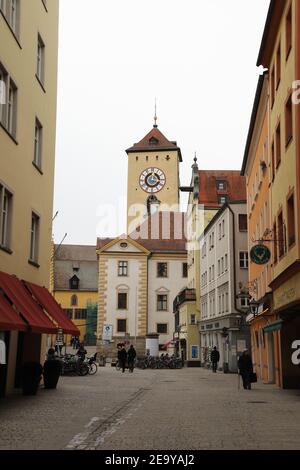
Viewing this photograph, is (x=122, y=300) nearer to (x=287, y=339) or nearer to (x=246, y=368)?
(x=246, y=368)

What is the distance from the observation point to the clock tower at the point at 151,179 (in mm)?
96062

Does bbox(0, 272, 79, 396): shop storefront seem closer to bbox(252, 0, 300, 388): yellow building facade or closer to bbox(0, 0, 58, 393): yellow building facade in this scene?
bbox(0, 0, 58, 393): yellow building facade

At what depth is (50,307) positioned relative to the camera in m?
23.3

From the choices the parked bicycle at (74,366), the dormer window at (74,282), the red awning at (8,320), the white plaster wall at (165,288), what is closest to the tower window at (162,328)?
the white plaster wall at (165,288)

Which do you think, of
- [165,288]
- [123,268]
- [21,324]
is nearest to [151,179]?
[123,268]

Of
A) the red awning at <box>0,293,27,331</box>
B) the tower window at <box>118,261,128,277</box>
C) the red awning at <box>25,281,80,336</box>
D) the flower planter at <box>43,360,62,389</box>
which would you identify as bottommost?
the flower planter at <box>43,360,62,389</box>

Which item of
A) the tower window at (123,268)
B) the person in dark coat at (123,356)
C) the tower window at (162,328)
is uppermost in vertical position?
the tower window at (123,268)

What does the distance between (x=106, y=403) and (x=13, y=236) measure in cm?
611

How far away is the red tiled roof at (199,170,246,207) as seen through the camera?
214 ft

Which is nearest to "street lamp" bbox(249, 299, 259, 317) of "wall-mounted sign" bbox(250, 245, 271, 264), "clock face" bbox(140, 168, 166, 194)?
"wall-mounted sign" bbox(250, 245, 271, 264)

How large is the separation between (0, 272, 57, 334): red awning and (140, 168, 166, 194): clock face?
76261 millimetres

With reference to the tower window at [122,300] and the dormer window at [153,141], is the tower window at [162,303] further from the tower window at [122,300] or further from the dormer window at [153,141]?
the dormer window at [153,141]

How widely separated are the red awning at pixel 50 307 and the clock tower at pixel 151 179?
224ft

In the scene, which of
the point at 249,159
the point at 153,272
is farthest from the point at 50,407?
the point at 153,272
